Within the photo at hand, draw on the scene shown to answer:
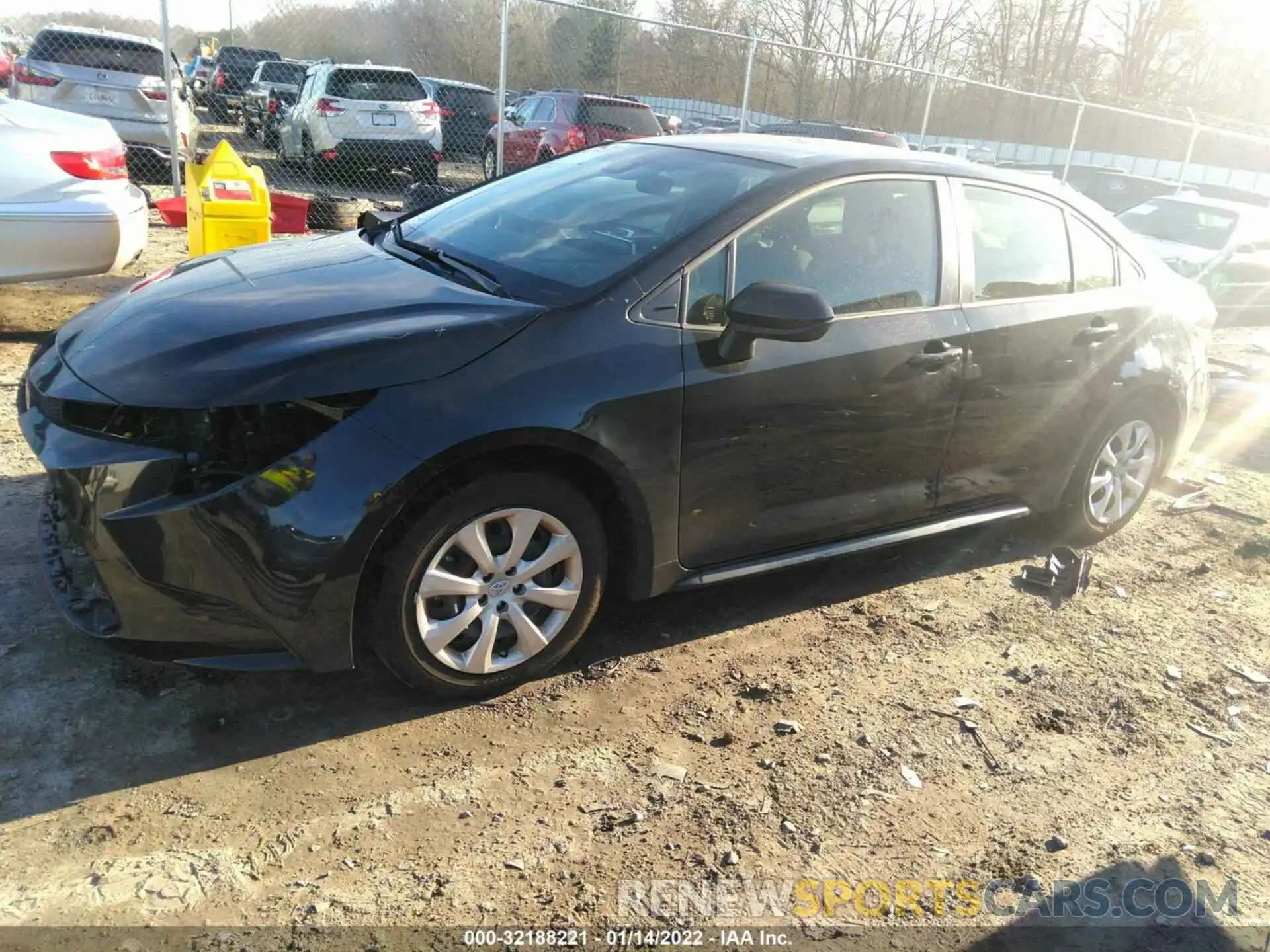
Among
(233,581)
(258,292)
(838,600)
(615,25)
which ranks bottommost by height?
(838,600)

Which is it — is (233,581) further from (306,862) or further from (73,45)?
(73,45)

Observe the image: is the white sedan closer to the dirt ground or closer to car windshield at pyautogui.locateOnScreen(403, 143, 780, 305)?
the dirt ground

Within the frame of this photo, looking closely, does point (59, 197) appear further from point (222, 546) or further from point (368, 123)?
point (368, 123)

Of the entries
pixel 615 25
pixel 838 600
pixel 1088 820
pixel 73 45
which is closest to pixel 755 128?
pixel 615 25

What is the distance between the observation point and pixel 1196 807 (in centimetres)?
295

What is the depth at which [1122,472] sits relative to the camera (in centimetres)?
A: 468

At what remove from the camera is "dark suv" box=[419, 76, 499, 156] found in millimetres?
17922

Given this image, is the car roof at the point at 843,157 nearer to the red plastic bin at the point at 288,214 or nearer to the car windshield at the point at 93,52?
the red plastic bin at the point at 288,214

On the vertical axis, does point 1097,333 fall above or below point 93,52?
below

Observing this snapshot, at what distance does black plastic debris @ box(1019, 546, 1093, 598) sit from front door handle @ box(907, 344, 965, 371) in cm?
124

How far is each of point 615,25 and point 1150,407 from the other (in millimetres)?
13936

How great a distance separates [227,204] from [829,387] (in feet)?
15.3

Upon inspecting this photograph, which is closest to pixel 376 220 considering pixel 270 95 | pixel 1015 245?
pixel 1015 245

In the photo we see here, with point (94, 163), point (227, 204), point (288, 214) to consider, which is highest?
point (94, 163)
